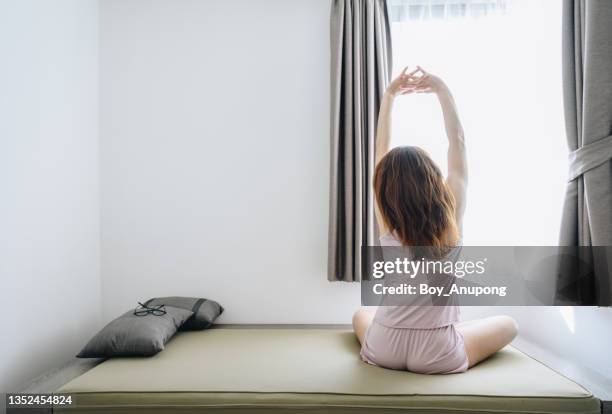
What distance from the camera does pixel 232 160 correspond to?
2.38m

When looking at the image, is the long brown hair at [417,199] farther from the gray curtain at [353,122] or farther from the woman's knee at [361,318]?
the gray curtain at [353,122]

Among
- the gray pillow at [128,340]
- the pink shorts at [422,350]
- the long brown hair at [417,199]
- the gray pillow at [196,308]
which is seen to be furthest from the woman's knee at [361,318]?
the gray pillow at [128,340]

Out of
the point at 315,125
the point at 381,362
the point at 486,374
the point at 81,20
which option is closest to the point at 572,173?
the point at 486,374

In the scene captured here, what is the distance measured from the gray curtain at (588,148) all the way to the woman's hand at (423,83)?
0.54 meters

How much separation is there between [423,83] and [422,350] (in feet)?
3.76

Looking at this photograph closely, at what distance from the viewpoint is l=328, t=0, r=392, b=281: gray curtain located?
87.7 inches

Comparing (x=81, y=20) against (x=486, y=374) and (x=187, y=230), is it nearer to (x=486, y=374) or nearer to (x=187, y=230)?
(x=187, y=230)

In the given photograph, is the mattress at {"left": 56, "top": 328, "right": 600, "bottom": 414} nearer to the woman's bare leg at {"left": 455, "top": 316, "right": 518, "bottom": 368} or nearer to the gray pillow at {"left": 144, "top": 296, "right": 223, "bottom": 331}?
the woman's bare leg at {"left": 455, "top": 316, "right": 518, "bottom": 368}

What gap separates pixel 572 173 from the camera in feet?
5.35

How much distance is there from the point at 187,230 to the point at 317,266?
0.82 m

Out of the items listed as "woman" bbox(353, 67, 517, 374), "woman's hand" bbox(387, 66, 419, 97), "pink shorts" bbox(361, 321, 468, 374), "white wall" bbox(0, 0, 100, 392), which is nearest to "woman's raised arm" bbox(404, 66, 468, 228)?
"woman" bbox(353, 67, 517, 374)

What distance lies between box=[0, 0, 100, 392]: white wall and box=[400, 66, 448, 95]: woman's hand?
5.78ft

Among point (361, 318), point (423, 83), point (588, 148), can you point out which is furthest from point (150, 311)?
point (588, 148)

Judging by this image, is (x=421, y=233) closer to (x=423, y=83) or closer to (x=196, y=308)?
(x=423, y=83)
